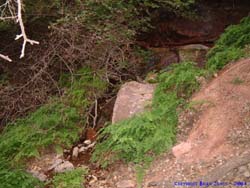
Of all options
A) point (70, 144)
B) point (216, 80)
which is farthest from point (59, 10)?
point (216, 80)

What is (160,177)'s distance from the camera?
450cm

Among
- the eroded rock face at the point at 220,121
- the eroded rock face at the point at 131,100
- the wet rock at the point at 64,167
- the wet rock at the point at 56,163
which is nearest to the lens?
the eroded rock face at the point at 220,121

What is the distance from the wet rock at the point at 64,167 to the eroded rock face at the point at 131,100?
0.97 m

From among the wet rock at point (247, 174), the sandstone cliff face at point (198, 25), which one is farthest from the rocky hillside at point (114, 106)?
the sandstone cliff face at point (198, 25)

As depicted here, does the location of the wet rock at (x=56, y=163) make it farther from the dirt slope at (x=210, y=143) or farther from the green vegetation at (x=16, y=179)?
the dirt slope at (x=210, y=143)

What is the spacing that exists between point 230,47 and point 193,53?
5.30 feet

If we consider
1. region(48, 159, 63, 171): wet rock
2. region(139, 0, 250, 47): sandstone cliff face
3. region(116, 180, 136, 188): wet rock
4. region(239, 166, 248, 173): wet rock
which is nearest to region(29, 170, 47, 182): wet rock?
region(48, 159, 63, 171): wet rock

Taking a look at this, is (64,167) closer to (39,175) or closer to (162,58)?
(39,175)

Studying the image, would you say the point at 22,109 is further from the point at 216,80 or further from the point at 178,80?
the point at 216,80

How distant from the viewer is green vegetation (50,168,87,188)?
486 centimetres

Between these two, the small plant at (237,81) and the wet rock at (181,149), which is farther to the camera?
the small plant at (237,81)

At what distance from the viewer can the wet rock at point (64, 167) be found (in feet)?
17.5

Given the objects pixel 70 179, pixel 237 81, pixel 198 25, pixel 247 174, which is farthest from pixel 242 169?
pixel 198 25

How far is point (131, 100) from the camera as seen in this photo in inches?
233
